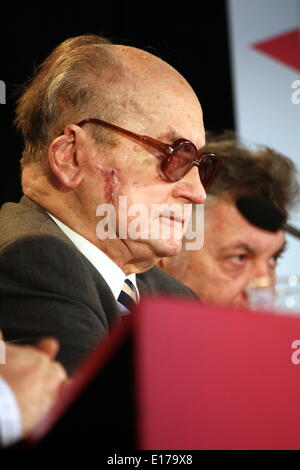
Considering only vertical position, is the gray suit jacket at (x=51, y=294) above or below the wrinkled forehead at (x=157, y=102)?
below

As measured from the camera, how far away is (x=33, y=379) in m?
0.74

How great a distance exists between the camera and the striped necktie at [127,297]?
1517 millimetres

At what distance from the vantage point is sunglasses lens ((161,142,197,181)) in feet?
4.97

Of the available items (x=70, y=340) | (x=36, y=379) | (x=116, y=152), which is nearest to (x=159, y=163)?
(x=116, y=152)

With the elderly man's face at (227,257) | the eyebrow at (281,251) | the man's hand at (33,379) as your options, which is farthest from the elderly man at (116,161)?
the eyebrow at (281,251)

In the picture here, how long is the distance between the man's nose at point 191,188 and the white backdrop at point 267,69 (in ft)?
3.90

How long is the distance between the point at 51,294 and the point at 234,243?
1.25 metres

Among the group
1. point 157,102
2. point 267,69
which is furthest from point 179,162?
point 267,69

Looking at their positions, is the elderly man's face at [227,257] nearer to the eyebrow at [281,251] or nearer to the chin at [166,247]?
the eyebrow at [281,251]

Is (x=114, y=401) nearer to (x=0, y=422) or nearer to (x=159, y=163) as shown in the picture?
(x=0, y=422)

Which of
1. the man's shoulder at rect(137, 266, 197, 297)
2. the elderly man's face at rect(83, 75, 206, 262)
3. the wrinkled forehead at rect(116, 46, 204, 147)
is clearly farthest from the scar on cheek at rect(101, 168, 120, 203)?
the man's shoulder at rect(137, 266, 197, 297)

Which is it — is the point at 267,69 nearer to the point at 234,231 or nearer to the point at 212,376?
the point at 234,231

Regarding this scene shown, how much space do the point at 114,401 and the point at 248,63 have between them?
2.34 m
